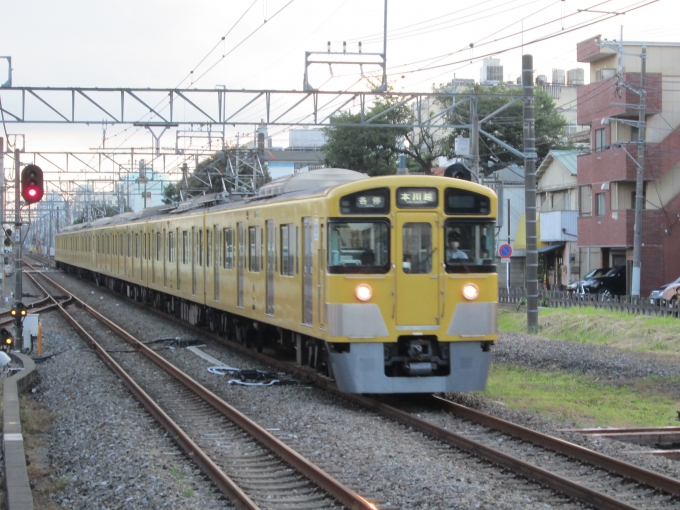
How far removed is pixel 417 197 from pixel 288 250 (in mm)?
2486

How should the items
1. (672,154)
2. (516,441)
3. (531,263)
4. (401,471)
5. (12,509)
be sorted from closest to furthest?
(12,509) < (401,471) < (516,441) < (531,263) < (672,154)

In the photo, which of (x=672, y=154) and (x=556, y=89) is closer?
(x=672, y=154)

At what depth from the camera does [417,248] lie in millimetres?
10148

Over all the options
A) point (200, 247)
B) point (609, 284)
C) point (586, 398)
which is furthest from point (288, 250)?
point (609, 284)

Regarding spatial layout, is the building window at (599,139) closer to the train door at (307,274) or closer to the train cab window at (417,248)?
the train door at (307,274)

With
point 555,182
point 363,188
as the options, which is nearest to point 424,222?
point 363,188

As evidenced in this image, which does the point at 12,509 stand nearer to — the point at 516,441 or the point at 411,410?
the point at 516,441

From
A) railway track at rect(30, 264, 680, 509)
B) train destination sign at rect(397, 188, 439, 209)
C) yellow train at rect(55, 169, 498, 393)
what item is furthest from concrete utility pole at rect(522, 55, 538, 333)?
railway track at rect(30, 264, 680, 509)

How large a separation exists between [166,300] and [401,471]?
18.8m

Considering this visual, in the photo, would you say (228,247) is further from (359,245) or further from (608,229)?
(608,229)

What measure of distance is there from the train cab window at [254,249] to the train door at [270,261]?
0.52 m

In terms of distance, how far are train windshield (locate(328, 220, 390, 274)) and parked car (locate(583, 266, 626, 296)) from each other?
24.1 m

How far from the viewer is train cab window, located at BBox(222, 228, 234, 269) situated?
15867 mm

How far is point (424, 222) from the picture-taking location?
33.3 ft
